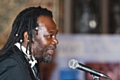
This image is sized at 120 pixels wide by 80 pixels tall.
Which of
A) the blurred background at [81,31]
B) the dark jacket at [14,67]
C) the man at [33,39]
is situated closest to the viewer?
the dark jacket at [14,67]

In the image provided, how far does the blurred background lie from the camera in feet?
15.1

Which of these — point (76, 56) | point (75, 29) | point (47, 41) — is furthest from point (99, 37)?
point (47, 41)

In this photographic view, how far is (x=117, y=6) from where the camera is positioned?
605 cm

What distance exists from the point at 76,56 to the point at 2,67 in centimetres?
261

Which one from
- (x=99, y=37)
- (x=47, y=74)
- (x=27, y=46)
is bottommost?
(x=47, y=74)

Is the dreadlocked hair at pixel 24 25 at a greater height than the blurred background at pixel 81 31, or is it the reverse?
the dreadlocked hair at pixel 24 25

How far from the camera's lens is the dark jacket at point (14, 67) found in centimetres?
204

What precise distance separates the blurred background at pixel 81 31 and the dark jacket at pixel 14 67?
2.43m

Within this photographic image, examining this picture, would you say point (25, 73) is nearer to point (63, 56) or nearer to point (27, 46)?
point (27, 46)

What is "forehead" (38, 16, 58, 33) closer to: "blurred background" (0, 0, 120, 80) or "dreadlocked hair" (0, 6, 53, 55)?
"dreadlocked hair" (0, 6, 53, 55)

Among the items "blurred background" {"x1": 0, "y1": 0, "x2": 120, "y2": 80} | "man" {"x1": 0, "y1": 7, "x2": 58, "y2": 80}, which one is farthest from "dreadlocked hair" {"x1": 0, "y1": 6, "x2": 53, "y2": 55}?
"blurred background" {"x1": 0, "y1": 0, "x2": 120, "y2": 80}

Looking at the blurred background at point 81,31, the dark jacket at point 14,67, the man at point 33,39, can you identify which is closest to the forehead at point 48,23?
the man at point 33,39

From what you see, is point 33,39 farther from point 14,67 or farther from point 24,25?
point 14,67

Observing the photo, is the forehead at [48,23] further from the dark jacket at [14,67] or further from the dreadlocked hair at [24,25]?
the dark jacket at [14,67]
